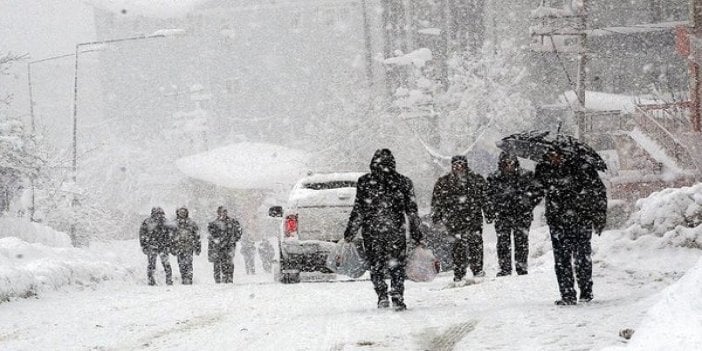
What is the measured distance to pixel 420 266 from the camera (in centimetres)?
966

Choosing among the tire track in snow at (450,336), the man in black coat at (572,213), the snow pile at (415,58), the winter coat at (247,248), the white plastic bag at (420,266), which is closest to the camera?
the tire track in snow at (450,336)

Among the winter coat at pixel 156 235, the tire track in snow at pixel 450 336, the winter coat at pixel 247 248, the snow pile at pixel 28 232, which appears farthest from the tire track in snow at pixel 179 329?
the winter coat at pixel 247 248

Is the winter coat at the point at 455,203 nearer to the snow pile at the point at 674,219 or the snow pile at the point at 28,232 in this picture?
the snow pile at the point at 674,219

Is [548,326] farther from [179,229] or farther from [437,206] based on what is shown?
[179,229]

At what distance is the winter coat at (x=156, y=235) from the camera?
60.0 feet

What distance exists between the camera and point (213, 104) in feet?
232

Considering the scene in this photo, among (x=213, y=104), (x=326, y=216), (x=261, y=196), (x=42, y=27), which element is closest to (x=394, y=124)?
(x=261, y=196)

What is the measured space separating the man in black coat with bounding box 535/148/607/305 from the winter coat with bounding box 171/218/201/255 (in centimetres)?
1015

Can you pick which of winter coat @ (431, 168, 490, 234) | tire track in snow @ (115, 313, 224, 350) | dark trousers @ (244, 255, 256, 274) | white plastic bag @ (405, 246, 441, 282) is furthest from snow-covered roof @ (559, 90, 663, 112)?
tire track in snow @ (115, 313, 224, 350)

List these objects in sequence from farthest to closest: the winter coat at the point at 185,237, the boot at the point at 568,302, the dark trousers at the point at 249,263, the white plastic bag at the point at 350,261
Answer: the dark trousers at the point at 249,263 < the winter coat at the point at 185,237 < the white plastic bag at the point at 350,261 < the boot at the point at 568,302

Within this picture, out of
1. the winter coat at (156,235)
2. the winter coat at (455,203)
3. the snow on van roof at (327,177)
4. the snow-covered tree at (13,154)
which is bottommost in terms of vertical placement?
the winter coat at (156,235)

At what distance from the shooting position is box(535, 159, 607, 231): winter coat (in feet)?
29.2

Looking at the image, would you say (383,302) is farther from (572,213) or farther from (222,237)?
(222,237)

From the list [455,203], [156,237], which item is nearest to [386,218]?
[455,203]
